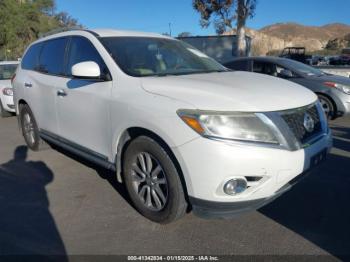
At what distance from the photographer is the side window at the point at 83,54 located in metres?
3.86

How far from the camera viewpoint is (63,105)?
14.6ft

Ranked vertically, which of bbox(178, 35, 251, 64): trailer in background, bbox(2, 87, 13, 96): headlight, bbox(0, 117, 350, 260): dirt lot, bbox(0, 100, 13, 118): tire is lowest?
bbox(0, 117, 350, 260): dirt lot

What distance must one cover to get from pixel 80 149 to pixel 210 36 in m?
21.7

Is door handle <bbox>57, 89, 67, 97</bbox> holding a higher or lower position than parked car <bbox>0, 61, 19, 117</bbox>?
higher

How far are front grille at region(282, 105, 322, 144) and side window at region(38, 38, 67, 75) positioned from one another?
114 inches

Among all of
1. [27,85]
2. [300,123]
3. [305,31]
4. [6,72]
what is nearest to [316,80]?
[300,123]

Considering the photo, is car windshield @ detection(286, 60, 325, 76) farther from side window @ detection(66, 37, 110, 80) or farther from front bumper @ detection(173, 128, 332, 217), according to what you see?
front bumper @ detection(173, 128, 332, 217)

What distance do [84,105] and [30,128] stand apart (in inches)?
92.2

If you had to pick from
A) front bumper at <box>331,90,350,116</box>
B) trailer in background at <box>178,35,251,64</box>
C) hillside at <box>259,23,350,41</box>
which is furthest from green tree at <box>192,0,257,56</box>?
hillside at <box>259,23,350,41</box>

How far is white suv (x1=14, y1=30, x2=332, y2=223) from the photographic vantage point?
285cm

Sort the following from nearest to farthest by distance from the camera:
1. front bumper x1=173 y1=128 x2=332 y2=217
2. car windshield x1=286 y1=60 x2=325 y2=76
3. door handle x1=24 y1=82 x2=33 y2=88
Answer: front bumper x1=173 y1=128 x2=332 y2=217, door handle x1=24 y1=82 x2=33 y2=88, car windshield x1=286 y1=60 x2=325 y2=76

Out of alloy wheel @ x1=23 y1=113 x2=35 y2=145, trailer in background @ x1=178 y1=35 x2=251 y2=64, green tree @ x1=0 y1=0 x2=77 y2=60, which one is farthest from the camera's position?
green tree @ x1=0 y1=0 x2=77 y2=60

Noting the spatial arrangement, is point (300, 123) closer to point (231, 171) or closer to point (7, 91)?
point (231, 171)

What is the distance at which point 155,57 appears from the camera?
4.13 meters
